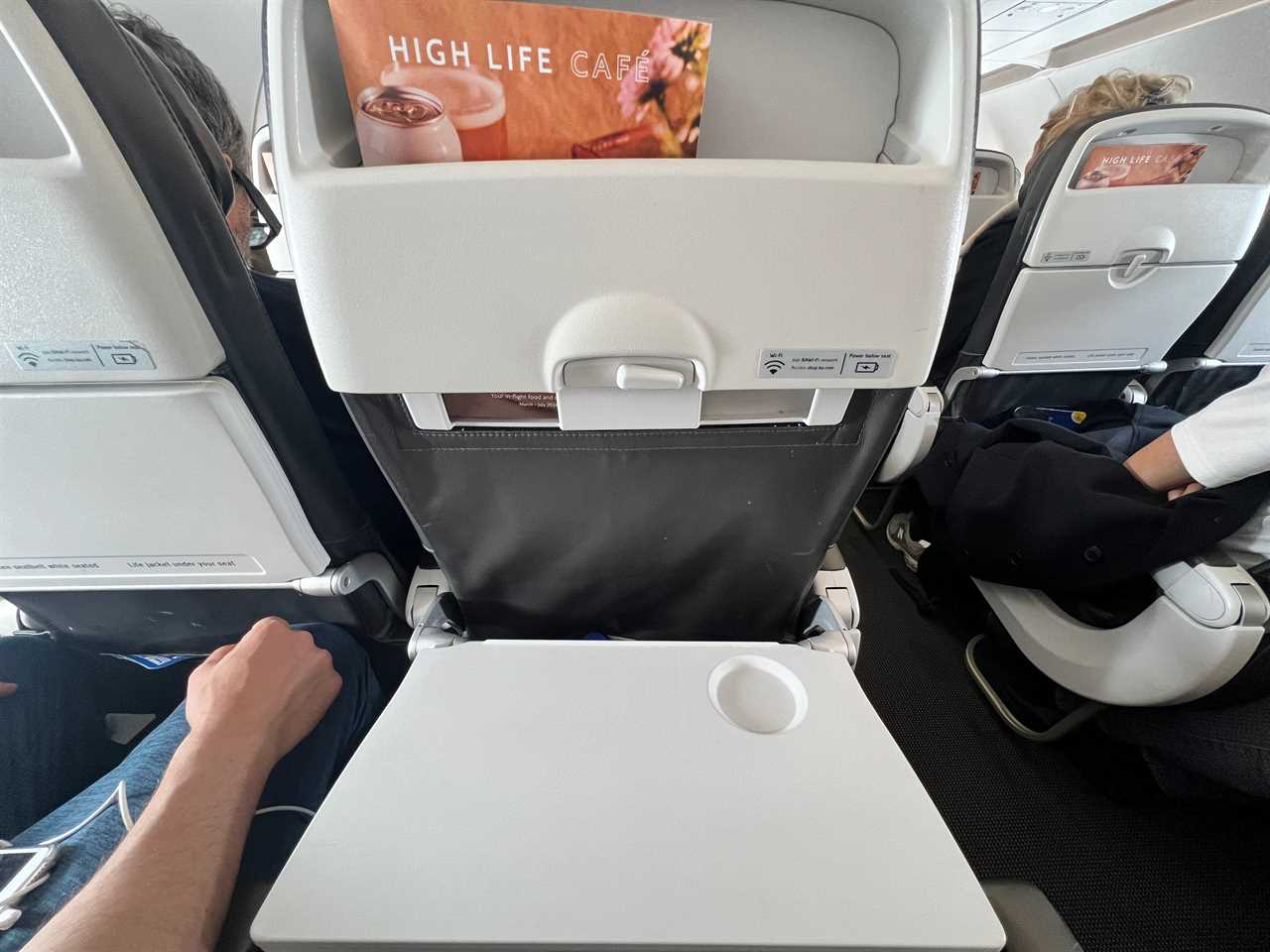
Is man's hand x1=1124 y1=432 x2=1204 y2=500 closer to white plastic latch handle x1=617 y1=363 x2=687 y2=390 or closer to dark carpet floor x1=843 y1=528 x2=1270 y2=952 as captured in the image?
dark carpet floor x1=843 y1=528 x2=1270 y2=952

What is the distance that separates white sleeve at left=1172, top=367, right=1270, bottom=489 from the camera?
856 mm

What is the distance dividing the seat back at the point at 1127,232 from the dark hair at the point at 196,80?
164 centimetres

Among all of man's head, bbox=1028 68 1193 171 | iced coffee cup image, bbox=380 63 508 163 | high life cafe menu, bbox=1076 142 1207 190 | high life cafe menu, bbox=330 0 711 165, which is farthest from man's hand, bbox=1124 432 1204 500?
iced coffee cup image, bbox=380 63 508 163

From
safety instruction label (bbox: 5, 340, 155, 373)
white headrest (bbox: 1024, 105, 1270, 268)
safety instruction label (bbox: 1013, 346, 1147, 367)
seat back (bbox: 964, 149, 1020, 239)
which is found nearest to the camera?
safety instruction label (bbox: 5, 340, 155, 373)

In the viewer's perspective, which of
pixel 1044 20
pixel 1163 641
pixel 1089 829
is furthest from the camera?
pixel 1044 20

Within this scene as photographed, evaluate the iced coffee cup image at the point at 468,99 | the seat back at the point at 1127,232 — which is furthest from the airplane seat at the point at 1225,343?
the iced coffee cup image at the point at 468,99

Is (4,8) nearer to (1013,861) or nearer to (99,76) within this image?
(99,76)

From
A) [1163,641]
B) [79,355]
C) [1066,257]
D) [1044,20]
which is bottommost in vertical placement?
[1163,641]

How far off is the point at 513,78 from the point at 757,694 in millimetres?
600

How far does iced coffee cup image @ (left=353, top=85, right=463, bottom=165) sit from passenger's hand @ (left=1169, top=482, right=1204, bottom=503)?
1.29m

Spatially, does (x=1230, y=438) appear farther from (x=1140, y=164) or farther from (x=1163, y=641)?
(x=1140, y=164)

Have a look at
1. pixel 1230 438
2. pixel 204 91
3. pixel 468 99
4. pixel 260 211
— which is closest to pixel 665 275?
pixel 468 99

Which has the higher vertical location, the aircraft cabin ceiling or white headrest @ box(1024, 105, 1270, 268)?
the aircraft cabin ceiling

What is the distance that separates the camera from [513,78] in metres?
0.38
